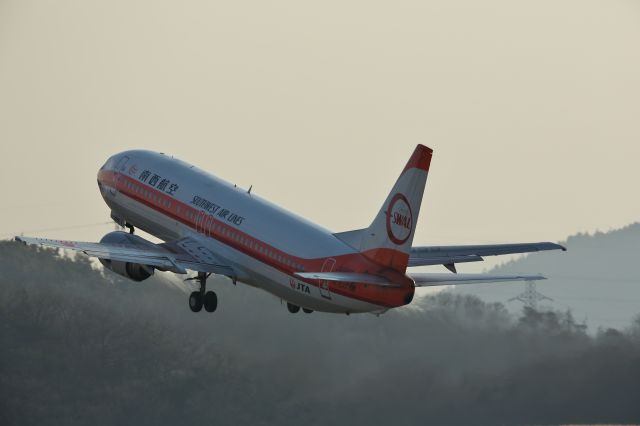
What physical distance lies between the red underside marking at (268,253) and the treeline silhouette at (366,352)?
19.5 meters

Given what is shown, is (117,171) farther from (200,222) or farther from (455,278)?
(455,278)

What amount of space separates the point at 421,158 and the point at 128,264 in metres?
18.9

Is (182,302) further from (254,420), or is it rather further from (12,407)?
(12,407)

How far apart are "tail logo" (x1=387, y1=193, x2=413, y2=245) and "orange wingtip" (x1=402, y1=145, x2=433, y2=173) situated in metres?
1.50

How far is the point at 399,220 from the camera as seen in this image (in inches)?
2857

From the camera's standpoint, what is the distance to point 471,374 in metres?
107

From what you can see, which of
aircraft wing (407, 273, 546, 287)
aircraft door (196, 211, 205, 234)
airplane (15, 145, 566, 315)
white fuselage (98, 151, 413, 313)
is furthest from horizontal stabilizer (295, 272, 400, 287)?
aircraft door (196, 211, 205, 234)

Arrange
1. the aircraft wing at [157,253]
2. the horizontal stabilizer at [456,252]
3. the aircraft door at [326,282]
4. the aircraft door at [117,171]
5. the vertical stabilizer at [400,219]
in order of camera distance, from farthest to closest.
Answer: the aircraft door at [117,171] → the horizontal stabilizer at [456,252] → the aircraft wing at [157,253] → the aircraft door at [326,282] → the vertical stabilizer at [400,219]

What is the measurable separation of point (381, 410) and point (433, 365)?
4.62 m

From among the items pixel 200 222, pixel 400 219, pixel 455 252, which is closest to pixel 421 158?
pixel 400 219

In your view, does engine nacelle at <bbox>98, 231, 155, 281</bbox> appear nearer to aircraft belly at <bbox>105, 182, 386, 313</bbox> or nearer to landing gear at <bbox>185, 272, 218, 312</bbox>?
aircraft belly at <bbox>105, 182, 386, 313</bbox>

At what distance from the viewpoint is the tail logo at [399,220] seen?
237ft

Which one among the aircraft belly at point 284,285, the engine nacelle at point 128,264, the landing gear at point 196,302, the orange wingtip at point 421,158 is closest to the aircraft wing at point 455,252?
the aircraft belly at point 284,285

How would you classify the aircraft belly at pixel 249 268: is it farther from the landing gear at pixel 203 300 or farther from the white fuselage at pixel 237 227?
the landing gear at pixel 203 300
